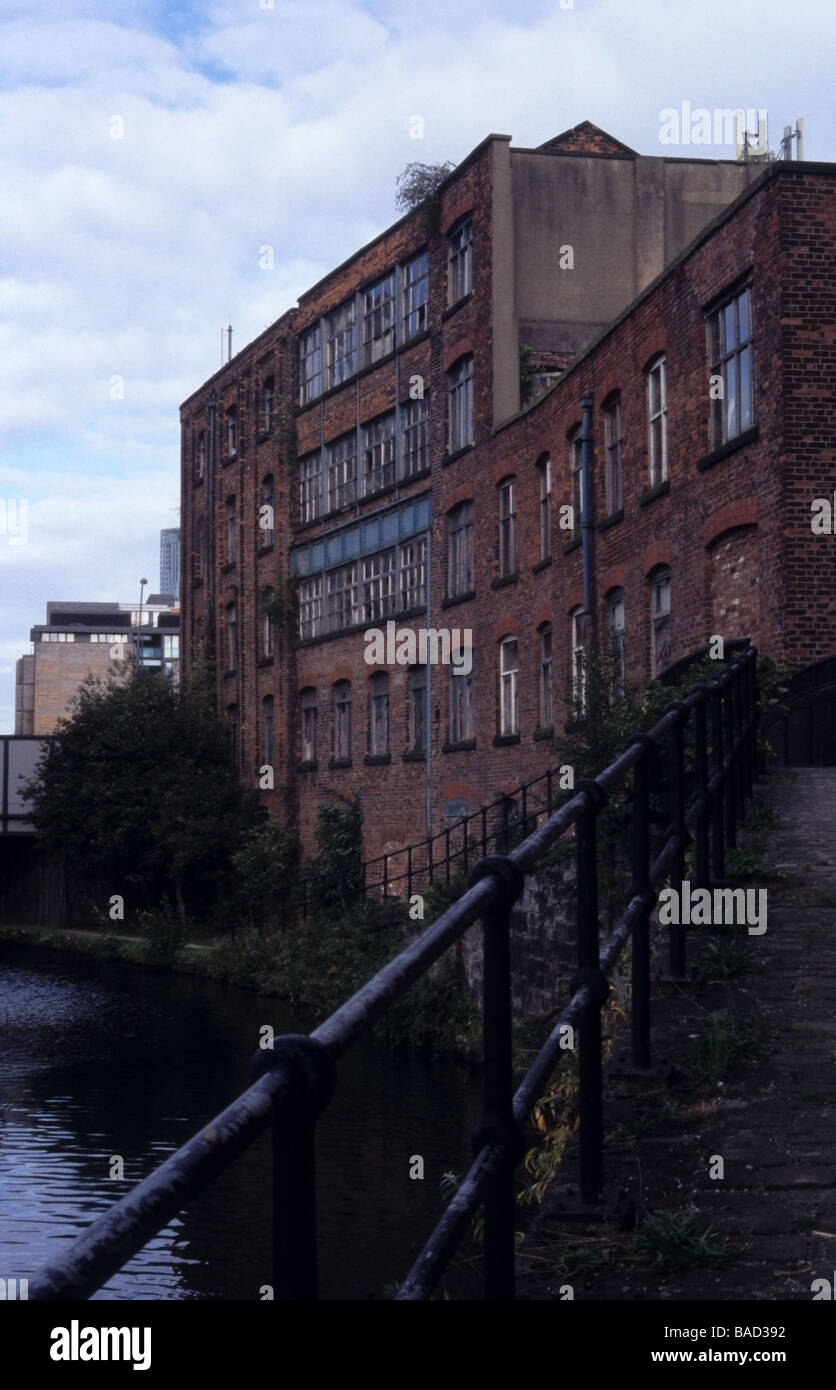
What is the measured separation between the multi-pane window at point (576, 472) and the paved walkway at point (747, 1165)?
61.5 ft

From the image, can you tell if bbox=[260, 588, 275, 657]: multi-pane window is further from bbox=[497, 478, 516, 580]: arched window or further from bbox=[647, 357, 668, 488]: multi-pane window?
bbox=[647, 357, 668, 488]: multi-pane window

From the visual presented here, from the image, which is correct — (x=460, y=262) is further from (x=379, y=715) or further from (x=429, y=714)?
(x=379, y=715)

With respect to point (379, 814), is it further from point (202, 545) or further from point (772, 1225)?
point (772, 1225)

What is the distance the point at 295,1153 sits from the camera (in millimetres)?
1908

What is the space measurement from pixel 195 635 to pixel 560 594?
23.2 metres

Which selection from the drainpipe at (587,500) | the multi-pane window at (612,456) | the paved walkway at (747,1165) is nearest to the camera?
the paved walkway at (747,1165)

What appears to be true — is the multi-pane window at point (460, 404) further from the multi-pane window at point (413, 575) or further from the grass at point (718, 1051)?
the grass at point (718, 1051)

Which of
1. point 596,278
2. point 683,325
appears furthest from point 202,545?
point 683,325

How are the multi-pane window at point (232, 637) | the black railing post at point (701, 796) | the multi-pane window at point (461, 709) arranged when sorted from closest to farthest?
the black railing post at point (701, 796)
the multi-pane window at point (461, 709)
the multi-pane window at point (232, 637)

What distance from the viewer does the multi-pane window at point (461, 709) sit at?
29994mm

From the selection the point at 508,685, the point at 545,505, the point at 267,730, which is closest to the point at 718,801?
the point at 545,505

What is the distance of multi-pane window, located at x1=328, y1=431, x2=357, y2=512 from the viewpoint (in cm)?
3647

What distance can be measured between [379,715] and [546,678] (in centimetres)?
828

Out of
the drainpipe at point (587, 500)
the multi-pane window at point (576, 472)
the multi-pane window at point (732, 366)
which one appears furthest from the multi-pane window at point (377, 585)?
the multi-pane window at point (732, 366)
